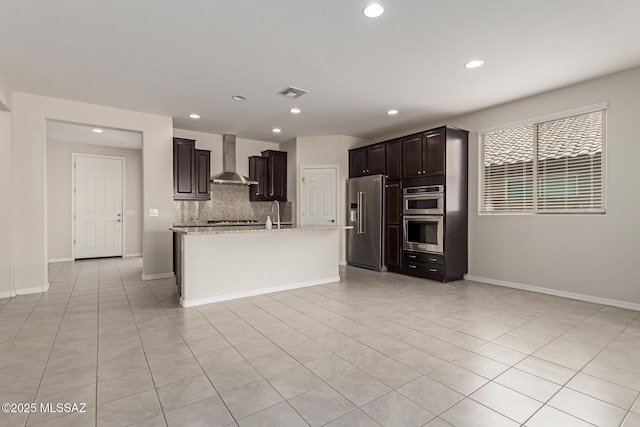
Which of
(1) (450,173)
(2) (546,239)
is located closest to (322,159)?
(1) (450,173)

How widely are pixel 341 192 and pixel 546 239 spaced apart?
361 cm

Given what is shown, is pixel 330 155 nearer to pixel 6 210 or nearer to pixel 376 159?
pixel 376 159

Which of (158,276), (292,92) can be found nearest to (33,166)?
(158,276)

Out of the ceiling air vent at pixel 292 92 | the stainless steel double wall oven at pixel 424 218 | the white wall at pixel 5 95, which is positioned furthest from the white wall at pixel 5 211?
the stainless steel double wall oven at pixel 424 218

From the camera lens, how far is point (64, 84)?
12.4ft

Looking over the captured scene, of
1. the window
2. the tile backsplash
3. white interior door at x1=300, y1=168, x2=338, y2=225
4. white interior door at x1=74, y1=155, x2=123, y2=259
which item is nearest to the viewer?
the window

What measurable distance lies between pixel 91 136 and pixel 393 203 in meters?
6.28

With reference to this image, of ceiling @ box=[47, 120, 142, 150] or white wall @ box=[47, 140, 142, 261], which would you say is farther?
white wall @ box=[47, 140, 142, 261]

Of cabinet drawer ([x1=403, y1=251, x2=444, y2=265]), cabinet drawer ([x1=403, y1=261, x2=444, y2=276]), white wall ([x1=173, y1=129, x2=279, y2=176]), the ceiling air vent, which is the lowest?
cabinet drawer ([x1=403, y1=261, x2=444, y2=276])

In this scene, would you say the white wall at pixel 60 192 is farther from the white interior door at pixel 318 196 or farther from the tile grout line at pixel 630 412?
the tile grout line at pixel 630 412

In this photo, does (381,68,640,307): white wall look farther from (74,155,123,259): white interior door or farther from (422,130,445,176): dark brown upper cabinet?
(74,155,123,259): white interior door

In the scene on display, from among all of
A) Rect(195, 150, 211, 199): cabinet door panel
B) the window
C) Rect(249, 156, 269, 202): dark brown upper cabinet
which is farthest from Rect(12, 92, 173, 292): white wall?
the window

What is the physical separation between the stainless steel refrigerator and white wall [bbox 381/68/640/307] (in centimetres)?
172

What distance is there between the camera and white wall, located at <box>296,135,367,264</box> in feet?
21.5
